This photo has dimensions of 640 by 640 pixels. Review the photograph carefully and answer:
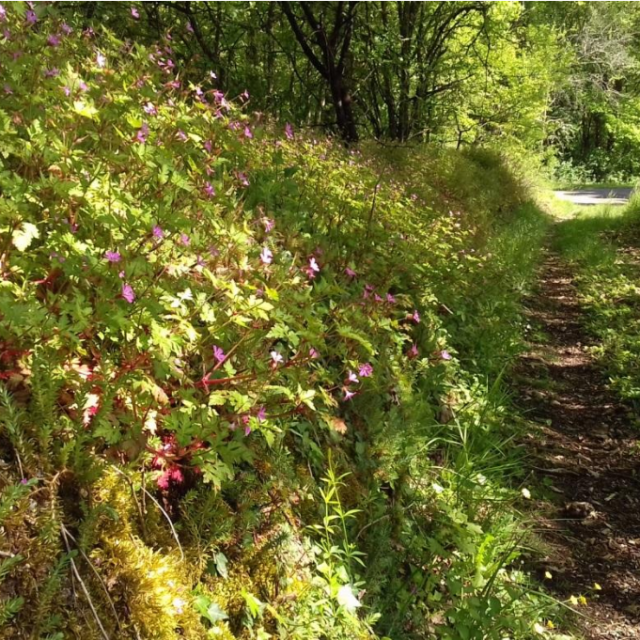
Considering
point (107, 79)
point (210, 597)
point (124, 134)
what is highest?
point (107, 79)

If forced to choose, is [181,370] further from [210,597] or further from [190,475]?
[210,597]

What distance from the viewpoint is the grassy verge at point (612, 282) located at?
5.45m

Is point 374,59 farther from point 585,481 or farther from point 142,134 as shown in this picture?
point 585,481

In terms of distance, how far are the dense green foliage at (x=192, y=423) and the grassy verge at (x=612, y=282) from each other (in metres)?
2.61

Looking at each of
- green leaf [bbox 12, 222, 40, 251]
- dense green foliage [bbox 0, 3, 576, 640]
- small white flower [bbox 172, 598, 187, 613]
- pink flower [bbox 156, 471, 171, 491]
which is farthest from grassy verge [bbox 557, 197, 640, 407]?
green leaf [bbox 12, 222, 40, 251]

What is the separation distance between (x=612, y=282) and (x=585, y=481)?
516 cm

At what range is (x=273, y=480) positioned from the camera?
2184 mm

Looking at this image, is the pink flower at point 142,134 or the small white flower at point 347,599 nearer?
the small white flower at point 347,599

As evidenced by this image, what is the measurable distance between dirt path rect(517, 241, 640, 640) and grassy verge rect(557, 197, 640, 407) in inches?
8.0

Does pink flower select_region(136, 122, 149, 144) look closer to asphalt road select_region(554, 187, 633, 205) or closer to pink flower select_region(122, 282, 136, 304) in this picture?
pink flower select_region(122, 282, 136, 304)

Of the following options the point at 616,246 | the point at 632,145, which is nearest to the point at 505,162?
the point at 616,246

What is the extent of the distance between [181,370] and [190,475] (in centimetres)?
37

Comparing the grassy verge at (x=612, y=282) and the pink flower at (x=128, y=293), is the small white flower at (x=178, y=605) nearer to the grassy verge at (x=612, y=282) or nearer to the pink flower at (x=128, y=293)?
the pink flower at (x=128, y=293)

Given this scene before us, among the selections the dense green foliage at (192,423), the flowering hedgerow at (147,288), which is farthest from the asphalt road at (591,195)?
the flowering hedgerow at (147,288)
